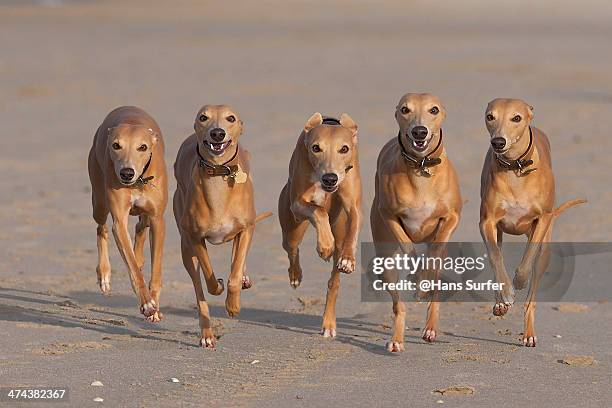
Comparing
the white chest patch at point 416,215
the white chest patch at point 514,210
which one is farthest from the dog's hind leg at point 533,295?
the white chest patch at point 416,215

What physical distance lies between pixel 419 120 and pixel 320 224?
100 centimetres

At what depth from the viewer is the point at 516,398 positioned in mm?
7816

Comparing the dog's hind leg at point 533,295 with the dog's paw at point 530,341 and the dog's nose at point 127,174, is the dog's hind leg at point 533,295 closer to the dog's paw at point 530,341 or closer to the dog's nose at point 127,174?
the dog's paw at point 530,341

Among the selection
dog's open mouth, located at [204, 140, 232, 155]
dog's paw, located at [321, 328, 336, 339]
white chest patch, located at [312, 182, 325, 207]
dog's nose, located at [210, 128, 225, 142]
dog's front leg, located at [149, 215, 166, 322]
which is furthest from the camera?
dog's front leg, located at [149, 215, 166, 322]

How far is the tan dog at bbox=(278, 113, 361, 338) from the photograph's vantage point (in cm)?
901

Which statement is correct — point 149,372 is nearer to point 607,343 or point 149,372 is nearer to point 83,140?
point 607,343

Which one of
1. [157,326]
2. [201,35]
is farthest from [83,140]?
[201,35]

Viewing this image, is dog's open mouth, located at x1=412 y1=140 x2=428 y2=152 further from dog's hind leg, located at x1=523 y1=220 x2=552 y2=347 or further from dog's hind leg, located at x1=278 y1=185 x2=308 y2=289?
dog's hind leg, located at x1=278 y1=185 x2=308 y2=289

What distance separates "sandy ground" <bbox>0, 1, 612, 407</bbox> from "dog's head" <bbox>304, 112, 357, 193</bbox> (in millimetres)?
1177

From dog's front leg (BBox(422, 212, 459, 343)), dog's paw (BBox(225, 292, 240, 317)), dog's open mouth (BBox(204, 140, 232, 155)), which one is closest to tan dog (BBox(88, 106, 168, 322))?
dog's paw (BBox(225, 292, 240, 317))

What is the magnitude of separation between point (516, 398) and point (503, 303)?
1.22m

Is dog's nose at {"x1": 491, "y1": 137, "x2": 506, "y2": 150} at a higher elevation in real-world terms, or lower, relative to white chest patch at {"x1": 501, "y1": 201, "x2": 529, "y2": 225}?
higher

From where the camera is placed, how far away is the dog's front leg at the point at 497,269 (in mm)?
8938

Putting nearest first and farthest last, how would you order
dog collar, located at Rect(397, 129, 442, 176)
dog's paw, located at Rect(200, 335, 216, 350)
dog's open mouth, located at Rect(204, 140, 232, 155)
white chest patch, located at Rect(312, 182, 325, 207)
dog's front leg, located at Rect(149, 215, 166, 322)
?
dog's open mouth, located at Rect(204, 140, 232, 155), dog collar, located at Rect(397, 129, 442, 176), dog's paw, located at Rect(200, 335, 216, 350), white chest patch, located at Rect(312, 182, 325, 207), dog's front leg, located at Rect(149, 215, 166, 322)
